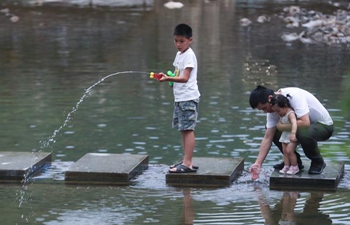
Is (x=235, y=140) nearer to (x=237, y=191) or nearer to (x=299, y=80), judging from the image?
(x=237, y=191)

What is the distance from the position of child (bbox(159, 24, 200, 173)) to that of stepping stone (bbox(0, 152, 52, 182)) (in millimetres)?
1219

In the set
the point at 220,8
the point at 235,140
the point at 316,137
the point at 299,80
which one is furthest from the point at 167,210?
the point at 220,8

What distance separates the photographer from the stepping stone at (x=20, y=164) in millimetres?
7500

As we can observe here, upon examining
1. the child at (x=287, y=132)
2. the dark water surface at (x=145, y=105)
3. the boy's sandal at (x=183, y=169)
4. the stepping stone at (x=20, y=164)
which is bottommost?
the dark water surface at (x=145, y=105)

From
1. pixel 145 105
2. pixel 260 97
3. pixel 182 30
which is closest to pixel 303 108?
pixel 260 97

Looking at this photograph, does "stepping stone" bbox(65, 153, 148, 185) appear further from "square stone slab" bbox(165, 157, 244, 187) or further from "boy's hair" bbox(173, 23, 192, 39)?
"boy's hair" bbox(173, 23, 192, 39)

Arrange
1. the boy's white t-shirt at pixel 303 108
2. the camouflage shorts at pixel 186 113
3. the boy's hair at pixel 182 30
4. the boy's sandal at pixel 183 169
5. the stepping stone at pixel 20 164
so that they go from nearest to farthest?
A: 1. the boy's white t-shirt at pixel 303 108
2. the boy's hair at pixel 182 30
3. the camouflage shorts at pixel 186 113
4. the boy's sandal at pixel 183 169
5. the stepping stone at pixel 20 164

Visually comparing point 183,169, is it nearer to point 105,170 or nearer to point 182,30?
point 105,170

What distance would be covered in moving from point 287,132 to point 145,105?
184 inches

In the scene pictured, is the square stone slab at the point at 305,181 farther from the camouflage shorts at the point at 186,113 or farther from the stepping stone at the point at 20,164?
the stepping stone at the point at 20,164

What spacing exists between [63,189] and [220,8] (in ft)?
64.6

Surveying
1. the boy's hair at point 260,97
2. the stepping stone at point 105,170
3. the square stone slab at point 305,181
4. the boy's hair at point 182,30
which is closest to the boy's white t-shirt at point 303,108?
the boy's hair at point 260,97

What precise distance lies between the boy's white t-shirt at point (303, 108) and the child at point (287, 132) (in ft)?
0.18

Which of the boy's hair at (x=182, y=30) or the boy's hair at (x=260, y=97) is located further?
the boy's hair at (x=182, y=30)
